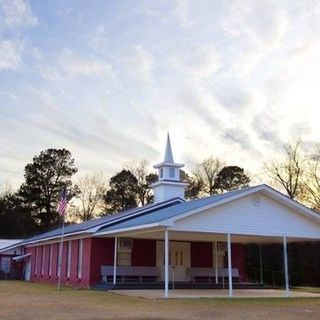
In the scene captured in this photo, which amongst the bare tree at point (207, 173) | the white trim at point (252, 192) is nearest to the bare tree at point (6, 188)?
the bare tree at point (207, 173)

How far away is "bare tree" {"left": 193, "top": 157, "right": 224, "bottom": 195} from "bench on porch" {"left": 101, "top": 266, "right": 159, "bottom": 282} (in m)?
34.0

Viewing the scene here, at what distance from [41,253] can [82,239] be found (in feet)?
31.7

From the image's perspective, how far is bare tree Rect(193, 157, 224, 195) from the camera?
61.1 metres

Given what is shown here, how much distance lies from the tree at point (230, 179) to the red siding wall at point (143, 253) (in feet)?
105

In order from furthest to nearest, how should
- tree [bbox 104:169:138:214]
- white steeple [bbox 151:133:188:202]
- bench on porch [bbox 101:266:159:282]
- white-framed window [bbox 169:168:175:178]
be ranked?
tree [bbox 104:169:138:214] → white-framed window [bbox 169:168:175:178] → white steeple [bbox 151:133:188:202] → bench on porch [bbox 101:266:159:282]

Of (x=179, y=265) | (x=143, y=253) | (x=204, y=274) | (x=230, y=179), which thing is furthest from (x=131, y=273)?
(x=230, y=179)

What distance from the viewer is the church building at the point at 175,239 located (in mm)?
20766

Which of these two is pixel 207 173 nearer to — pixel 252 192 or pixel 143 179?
pixel 143 179

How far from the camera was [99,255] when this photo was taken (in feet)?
87.4

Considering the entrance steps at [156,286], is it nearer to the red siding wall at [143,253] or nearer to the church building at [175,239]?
the church building at [175,239]

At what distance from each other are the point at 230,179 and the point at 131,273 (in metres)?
34.4

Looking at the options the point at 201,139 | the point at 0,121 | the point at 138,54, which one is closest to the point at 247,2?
the point at 138,54

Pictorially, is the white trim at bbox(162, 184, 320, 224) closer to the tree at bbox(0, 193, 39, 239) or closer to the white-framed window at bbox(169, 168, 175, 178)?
the white-framed window at bbox(169, 168, 175, 178)

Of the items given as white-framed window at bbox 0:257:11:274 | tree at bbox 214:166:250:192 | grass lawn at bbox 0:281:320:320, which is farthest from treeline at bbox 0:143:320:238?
grass lawn at bbox 0:281:320:320
